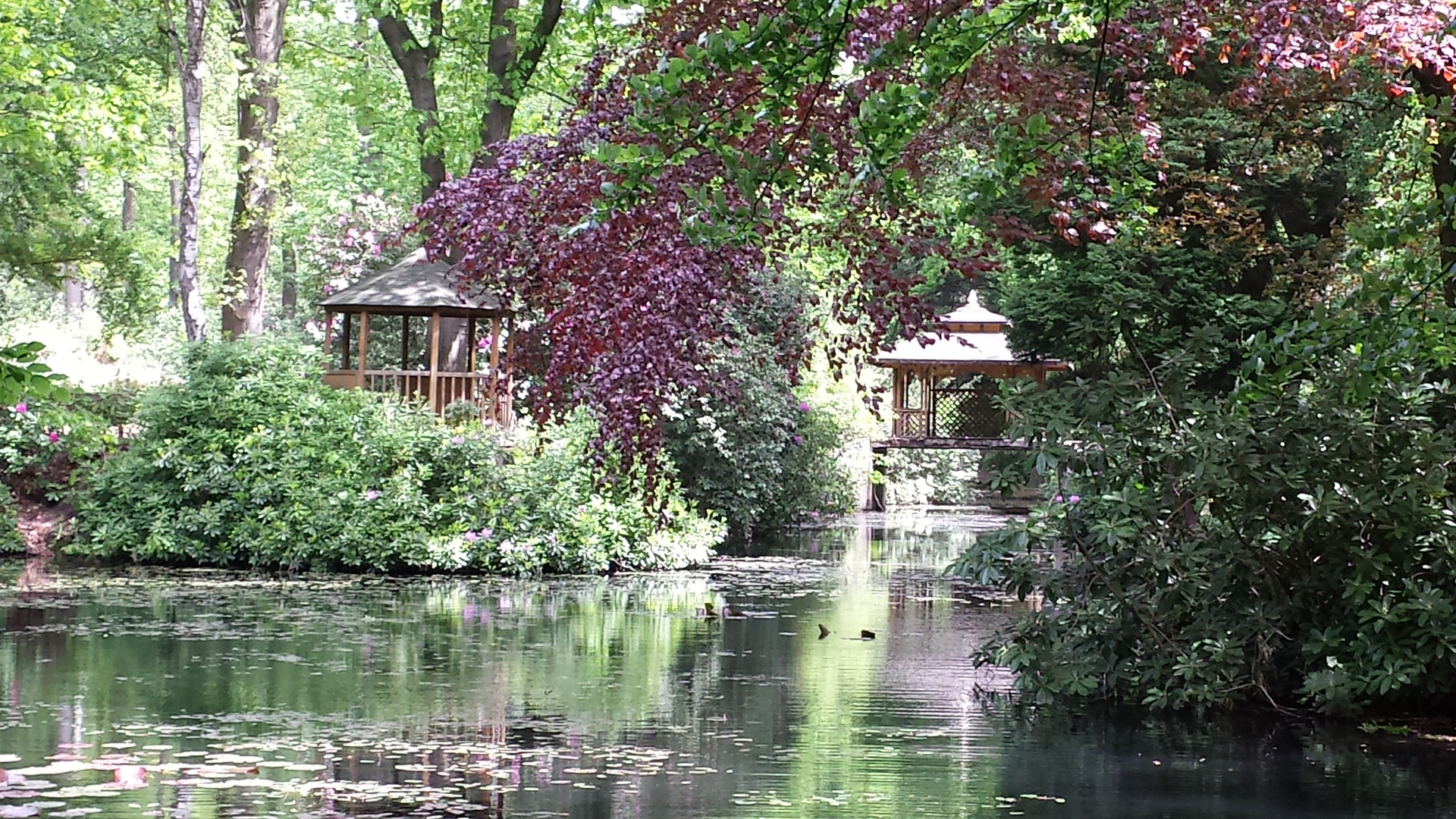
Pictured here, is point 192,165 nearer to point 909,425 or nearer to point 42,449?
point 42,449

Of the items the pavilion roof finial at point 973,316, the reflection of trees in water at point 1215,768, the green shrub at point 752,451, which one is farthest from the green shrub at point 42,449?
the pavilion roof finial at point 973,316

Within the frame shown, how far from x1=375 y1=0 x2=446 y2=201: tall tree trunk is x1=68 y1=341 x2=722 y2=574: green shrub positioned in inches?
158

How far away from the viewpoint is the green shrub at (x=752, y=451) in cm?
2106

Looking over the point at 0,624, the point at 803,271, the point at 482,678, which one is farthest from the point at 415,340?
the point at 482,678

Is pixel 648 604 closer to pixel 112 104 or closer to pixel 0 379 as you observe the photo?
pixel 112 104

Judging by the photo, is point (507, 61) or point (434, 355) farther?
point (507, 61)

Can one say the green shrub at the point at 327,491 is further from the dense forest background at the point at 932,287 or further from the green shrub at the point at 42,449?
the green shrub at the point at 42,449

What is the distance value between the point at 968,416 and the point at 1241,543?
2495 centimetres

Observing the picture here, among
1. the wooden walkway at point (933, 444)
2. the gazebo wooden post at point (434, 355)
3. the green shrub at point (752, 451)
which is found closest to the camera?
the gazebo wooden post at point (434, 355)

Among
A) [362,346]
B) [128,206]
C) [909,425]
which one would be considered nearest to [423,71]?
[362,346]

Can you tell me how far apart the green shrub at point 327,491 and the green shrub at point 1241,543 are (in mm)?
7230

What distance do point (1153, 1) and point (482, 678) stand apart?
5.04 m

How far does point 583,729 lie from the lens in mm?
7672

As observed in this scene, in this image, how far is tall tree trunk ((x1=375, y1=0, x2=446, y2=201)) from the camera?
20156mm
